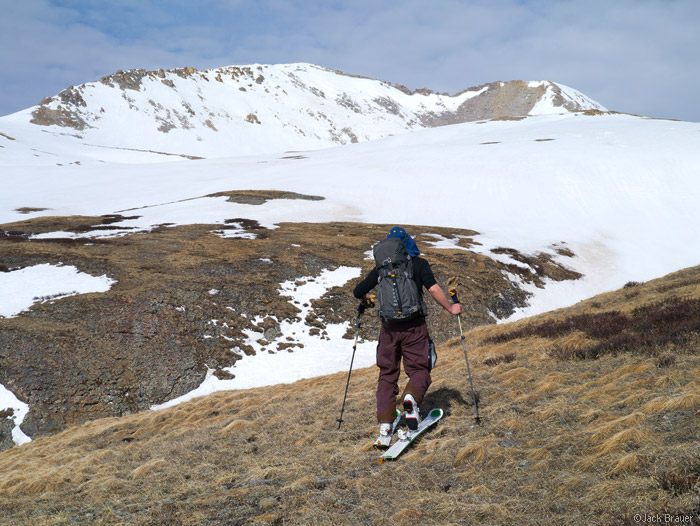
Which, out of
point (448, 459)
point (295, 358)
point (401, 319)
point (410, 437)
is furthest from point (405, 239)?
point (295, 358)

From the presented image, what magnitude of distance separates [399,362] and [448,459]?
6.01 feet

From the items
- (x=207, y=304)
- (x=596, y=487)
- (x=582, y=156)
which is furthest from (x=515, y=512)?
(x=582, y=156)

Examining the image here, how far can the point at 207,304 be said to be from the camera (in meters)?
22.3

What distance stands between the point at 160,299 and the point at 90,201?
158 feet

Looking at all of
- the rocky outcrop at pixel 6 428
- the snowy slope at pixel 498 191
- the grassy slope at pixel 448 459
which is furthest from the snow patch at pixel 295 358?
the snowy slope at pixel 498 191

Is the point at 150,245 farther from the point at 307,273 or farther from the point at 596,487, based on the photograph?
the point at 596,487

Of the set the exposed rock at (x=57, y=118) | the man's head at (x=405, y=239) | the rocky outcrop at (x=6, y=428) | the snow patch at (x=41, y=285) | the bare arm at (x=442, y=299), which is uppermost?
the exposed rock at (x=57, y=118)

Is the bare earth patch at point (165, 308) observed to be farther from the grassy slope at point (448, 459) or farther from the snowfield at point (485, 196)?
the grassy slope at point (448, 459)

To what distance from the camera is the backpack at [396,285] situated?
24.2 ft

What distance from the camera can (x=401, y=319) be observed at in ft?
24.4

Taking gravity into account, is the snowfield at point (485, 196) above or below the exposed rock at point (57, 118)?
below

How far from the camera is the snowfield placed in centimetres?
3956

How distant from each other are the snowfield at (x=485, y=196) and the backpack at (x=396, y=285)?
12781 millimetres

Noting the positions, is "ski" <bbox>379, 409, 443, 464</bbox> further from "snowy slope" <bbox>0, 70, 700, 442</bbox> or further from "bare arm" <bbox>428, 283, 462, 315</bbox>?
"snowy slope" <bbox>0, 70, 700, 442</bbox>
